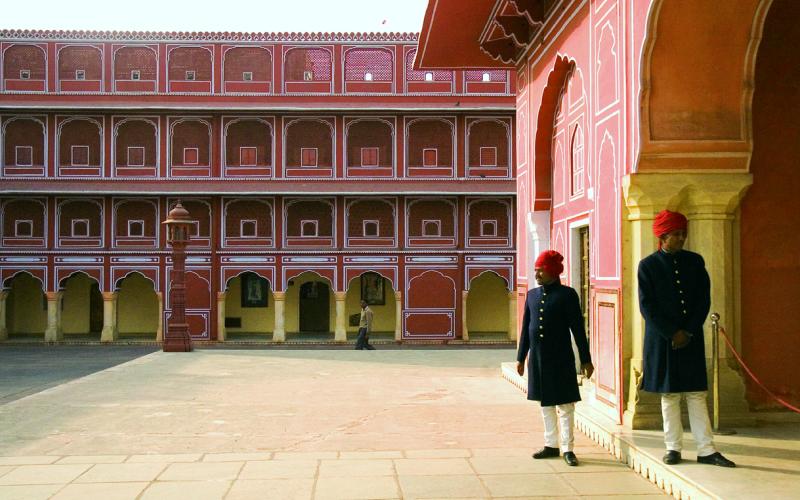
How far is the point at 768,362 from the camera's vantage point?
7012 mm

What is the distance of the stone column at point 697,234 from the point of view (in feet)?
21.7

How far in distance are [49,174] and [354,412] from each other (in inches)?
974

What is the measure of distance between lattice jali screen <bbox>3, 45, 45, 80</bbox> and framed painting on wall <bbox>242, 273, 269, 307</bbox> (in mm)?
10013

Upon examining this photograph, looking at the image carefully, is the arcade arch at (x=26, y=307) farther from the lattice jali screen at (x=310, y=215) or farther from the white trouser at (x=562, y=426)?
the white trouser at (x=562, y=426)

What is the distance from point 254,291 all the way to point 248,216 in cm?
340

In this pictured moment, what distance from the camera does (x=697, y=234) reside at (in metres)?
6.71

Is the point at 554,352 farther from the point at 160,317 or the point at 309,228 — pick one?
the point at 160,317

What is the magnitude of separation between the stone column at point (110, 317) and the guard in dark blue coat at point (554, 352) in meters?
26.2

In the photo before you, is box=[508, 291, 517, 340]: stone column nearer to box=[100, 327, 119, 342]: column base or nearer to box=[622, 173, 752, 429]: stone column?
box=[100, 327, 119, 342]: column base

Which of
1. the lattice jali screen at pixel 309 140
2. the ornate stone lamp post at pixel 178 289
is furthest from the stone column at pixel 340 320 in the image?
the ornate stone lamp post at pixel 178 289

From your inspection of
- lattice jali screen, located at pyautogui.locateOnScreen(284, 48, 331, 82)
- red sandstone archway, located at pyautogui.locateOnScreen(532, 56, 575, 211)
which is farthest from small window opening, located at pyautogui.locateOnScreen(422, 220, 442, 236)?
red sandstone archway, located at pyautogui.locateOnScreen(532, 56, 575, 211)

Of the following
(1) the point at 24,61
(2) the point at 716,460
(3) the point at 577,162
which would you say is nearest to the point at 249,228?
(1) the point at 24,61

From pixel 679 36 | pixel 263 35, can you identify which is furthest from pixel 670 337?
pixel 263 35

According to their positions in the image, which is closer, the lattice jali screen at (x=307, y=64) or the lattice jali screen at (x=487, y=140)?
the lattice jali screen at (x=307, y=64)
